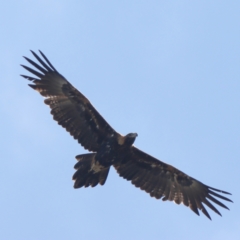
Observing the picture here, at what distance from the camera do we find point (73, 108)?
66.7 feet

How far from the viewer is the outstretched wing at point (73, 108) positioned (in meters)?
20.3

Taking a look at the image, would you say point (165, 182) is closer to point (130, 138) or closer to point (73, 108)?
point (130, 138)

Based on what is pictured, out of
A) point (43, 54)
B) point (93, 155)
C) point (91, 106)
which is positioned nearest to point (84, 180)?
point (93, 155)

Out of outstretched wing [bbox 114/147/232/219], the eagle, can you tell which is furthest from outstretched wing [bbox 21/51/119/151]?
outstretched wing [bbox 114/147/232/219]

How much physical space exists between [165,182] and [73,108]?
3469 millimetres

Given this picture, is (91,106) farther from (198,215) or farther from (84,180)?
(198,215)

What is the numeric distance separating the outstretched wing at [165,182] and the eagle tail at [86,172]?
1190mm

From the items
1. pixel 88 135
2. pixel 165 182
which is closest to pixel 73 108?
pixel 88 135

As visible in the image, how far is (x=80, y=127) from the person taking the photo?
20.4 m

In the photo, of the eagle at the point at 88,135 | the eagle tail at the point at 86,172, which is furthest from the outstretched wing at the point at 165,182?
the eagle tail at the point at 86,172

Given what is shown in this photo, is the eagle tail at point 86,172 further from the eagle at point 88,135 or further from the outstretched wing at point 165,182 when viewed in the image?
the outstretched wing at point 165,182

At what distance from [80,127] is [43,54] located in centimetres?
219

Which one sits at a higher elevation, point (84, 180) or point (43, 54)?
point (43, 54)

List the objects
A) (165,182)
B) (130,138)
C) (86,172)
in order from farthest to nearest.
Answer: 1. (165,182)
2. (130,138)
3. (86,172)
